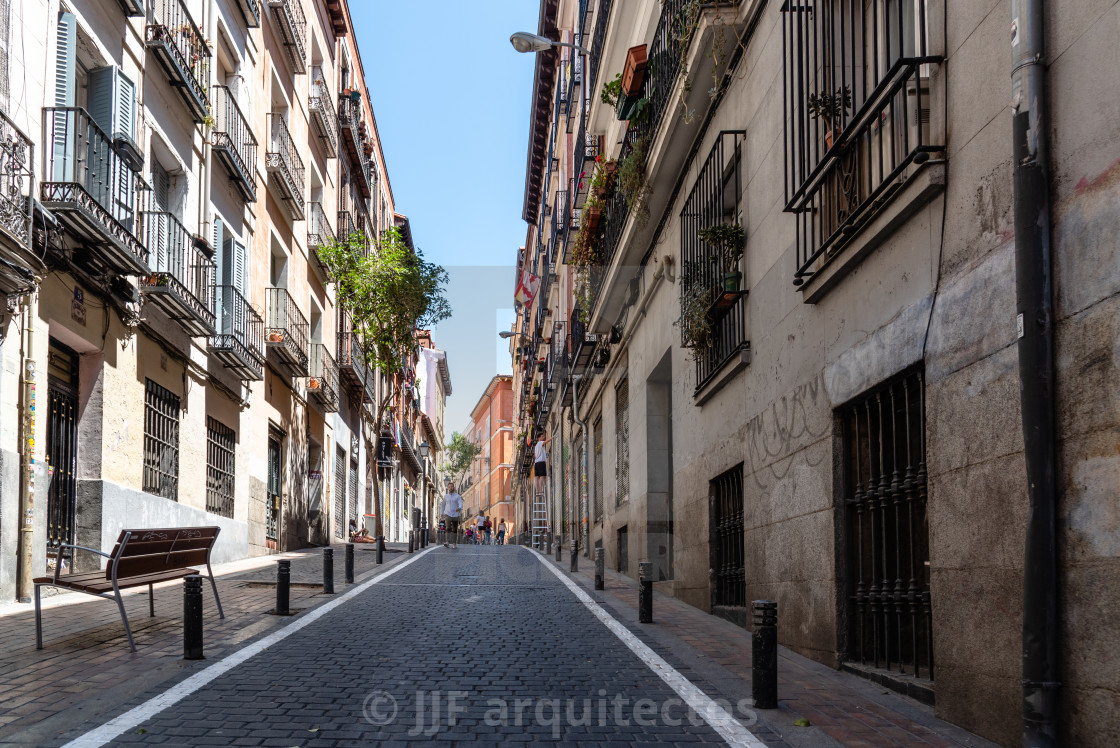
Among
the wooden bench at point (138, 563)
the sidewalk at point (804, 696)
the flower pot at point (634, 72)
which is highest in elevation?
the flower pot at point (634, 72)

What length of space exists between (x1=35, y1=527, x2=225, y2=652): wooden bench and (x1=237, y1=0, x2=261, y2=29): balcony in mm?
12963

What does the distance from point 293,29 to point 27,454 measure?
15321 millimetres

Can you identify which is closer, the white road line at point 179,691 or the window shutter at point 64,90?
the white road line at point 179,691

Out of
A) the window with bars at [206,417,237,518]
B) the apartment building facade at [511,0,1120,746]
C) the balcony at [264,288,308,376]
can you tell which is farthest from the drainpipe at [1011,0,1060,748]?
the balcony at [264,288,308,376]

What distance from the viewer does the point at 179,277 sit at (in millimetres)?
15875

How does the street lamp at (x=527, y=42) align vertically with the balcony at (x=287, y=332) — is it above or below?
above

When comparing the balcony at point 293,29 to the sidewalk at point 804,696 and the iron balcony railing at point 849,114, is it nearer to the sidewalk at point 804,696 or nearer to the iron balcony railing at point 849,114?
the iron balcony railing at point 849,114

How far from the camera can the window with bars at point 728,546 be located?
1112 cm

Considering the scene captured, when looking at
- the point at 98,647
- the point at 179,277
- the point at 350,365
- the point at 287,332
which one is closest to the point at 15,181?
the point at 98,647

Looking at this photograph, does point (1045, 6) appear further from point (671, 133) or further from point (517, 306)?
point (517, 306)

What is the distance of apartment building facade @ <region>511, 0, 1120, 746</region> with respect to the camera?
14.9 feet

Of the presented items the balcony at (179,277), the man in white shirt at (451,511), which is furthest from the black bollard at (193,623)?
the man in white shirt at (451,511)

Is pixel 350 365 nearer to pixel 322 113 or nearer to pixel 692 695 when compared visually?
pixel 322 113

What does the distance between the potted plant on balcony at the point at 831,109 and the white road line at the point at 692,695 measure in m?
4.07
